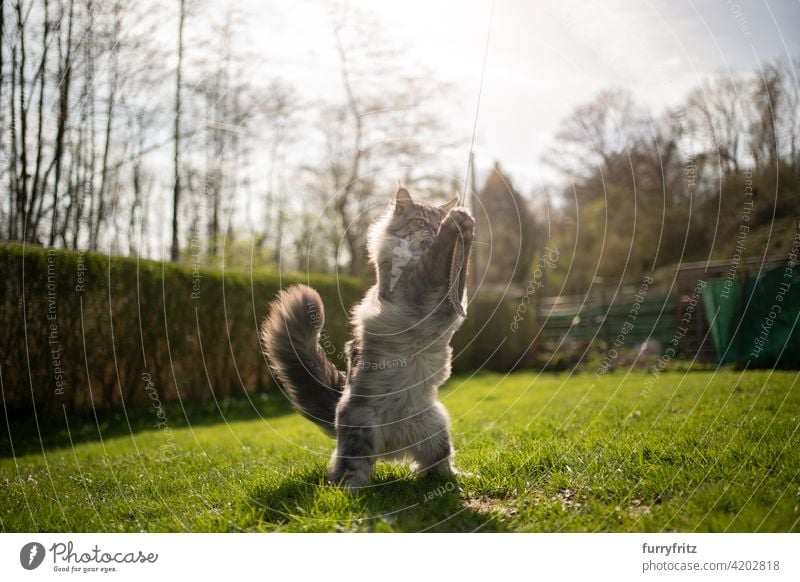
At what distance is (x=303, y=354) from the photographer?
14.3ft

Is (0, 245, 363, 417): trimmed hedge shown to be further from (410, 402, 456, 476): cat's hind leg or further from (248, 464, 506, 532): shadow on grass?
(248, 464, 506, 532): shadow on grass

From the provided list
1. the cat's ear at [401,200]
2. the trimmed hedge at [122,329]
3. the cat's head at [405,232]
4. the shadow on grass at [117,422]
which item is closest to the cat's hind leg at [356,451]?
the cat's head at [405,232]

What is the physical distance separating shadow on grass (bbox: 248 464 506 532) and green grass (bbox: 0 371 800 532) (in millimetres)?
10

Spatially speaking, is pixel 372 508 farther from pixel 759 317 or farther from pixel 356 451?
pixel 759 317

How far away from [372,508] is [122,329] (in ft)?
26.4

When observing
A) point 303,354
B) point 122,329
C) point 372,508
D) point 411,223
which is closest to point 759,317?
point 411,223

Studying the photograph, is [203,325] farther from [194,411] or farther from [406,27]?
[406,27]

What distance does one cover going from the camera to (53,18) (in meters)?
6.40

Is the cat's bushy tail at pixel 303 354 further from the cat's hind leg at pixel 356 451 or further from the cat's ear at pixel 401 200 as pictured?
the cat's ear at pixel 401 200

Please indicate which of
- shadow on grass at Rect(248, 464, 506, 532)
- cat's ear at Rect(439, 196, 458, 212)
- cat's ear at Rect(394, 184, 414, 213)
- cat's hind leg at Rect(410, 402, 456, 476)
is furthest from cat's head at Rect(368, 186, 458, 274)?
shadow on grass at Rect(248, 464, 506, 532)

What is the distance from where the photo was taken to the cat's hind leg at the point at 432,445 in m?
3.84

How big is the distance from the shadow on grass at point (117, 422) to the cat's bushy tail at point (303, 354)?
2.88 m
